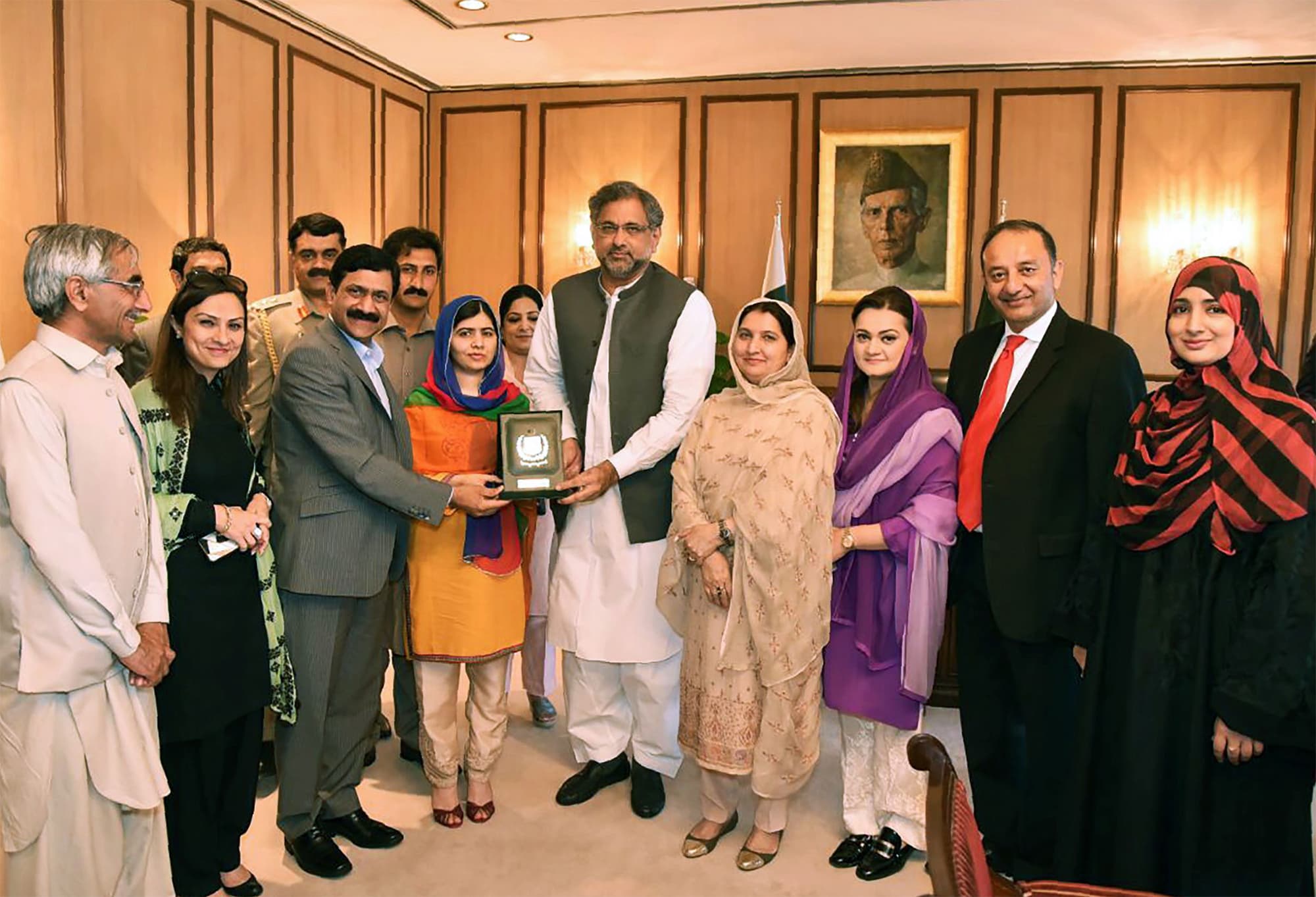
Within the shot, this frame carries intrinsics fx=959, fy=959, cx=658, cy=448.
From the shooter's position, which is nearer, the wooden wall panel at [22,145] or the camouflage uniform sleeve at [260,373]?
the camouflage uniform sleeve at [260,373]

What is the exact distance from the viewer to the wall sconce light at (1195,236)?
6141 millimetres

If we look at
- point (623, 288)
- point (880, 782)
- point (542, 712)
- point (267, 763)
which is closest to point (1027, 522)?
point (880, 782)

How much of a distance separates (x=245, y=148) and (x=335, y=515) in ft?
10.7

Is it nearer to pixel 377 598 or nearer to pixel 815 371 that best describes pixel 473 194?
pixel 815 371

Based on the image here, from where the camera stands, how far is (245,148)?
509 centimetres

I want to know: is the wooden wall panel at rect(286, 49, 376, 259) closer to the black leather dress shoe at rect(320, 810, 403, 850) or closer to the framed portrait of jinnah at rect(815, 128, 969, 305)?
the framed portrait of jinnah at rect(815, 128, 969, 305)

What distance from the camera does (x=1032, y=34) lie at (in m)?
5.55

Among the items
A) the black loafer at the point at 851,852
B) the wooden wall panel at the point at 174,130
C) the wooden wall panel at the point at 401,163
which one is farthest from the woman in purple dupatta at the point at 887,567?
the wooden wall panel at the point at 401,163

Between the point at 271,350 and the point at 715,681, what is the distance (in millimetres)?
1981

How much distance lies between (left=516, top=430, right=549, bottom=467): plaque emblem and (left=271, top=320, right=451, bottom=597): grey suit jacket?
27 cm

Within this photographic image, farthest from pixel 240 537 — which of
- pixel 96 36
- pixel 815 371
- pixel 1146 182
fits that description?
pixel 1146 182

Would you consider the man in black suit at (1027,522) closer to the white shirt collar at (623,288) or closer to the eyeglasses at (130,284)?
the white shirt collar at (623,288)

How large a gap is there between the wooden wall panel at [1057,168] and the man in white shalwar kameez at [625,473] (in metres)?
3.92

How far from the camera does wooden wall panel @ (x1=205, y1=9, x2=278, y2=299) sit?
192 inches
